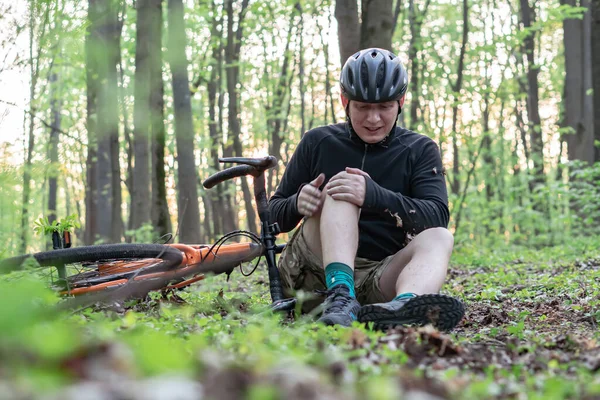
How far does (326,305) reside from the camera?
3.39 meters

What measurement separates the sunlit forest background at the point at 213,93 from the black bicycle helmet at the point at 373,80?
1.31 metres


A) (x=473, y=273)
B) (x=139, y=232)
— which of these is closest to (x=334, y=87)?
(x=139, y=232)

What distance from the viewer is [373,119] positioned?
4234 millimetres

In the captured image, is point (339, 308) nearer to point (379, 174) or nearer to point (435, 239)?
point (435, 239)

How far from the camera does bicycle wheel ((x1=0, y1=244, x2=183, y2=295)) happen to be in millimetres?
3924

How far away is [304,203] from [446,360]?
5.57 ft

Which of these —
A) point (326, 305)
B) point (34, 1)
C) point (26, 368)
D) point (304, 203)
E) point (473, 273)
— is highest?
point (34, 1)

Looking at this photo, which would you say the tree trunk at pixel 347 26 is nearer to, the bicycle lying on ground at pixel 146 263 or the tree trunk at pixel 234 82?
the bicycle lying on ground at pixel 146 263

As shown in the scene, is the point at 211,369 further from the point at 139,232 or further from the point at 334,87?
the point at 334,87

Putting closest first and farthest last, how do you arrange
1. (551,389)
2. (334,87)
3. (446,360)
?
(551,389)
(446,360)
(334,87)

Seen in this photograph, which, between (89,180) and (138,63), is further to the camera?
(89,180)

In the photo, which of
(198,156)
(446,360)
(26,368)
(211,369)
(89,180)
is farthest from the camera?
(198,156)

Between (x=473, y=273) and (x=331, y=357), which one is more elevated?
(x=331, y=357)

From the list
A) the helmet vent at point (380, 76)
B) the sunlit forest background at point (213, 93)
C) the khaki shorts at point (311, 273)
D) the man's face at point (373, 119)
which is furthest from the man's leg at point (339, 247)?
the sunlit forest background at point (213, 93)
